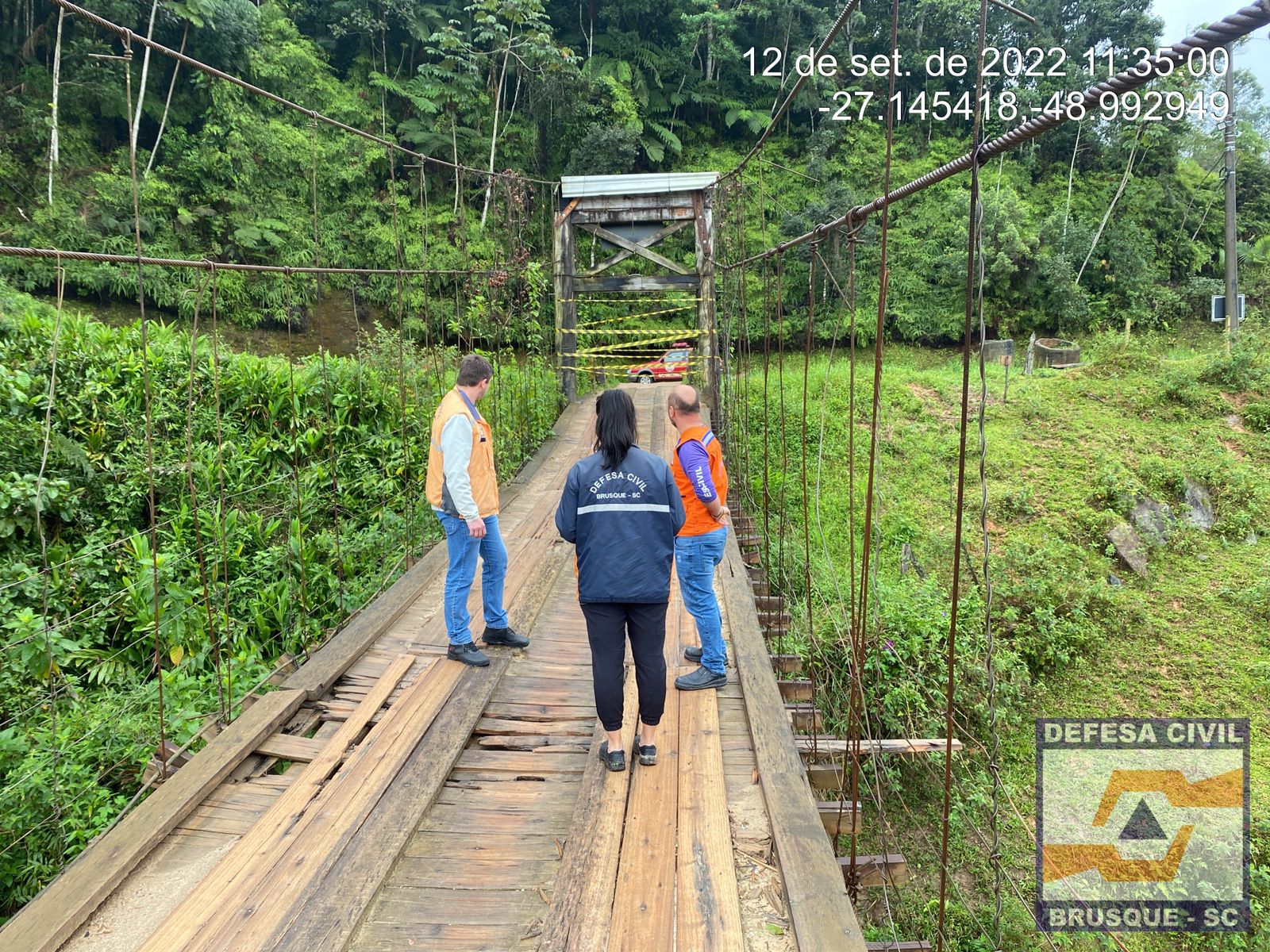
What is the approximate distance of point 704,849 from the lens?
1.88 meters

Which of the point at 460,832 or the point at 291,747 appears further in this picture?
the point at 291,747

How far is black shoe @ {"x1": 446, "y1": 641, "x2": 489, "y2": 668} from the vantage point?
9.27 ft

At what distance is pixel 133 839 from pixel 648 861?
133cm

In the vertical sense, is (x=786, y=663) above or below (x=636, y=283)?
below

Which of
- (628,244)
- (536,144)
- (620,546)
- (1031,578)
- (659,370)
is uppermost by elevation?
(536,144)

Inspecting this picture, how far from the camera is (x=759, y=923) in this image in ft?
5.49

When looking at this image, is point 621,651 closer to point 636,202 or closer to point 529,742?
point 529,742

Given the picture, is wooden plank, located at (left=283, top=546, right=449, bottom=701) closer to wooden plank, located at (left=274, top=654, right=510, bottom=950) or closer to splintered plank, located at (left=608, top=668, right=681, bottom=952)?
wooden plank, located at (left=274, top=654, right=510, bottom=950)

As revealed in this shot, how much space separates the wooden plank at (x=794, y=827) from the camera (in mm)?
1620

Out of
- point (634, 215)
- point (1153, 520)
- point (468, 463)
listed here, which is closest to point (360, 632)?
point (468, 463)

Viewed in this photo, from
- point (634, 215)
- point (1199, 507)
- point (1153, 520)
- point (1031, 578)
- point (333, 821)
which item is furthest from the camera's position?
point (634, 215)

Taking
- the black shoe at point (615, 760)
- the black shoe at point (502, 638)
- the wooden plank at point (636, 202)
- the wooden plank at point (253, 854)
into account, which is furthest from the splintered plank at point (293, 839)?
the wooden plank at point (636, 202)

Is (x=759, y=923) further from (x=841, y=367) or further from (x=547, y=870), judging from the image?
(x=841, y=367)

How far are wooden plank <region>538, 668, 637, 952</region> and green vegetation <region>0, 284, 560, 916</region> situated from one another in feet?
4.18
